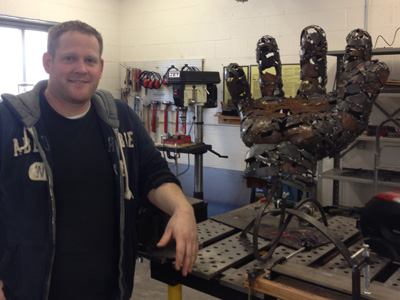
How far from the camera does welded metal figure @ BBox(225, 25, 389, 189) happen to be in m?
1.46

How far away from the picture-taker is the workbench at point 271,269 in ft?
3.69

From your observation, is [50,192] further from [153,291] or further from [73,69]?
[153,291]

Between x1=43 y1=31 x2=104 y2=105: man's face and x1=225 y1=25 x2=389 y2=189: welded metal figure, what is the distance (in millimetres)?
566

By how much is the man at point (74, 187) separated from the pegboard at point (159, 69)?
319 centimetres

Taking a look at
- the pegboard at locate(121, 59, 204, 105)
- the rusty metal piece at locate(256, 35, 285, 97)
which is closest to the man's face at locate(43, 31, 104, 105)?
the rusty metal piece at locate(256, 35, 285, 97)

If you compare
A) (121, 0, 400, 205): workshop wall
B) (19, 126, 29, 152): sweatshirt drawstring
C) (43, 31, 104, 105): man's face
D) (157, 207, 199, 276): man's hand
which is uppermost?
(121, 0, 400, 205): workshop wall

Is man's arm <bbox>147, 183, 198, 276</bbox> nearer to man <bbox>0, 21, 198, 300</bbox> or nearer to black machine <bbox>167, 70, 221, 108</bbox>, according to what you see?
man <bbox>0, 21, 198, 300</bbox>

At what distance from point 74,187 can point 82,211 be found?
0.08m

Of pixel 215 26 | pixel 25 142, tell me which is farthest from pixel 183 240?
pixel 215 26

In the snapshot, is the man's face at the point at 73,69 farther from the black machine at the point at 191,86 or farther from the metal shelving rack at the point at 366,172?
the black machine at the point at 191,86

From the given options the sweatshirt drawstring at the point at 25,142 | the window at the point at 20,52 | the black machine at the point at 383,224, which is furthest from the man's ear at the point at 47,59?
the window at the point at 20,52

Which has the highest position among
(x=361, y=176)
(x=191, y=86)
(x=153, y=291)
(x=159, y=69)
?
(x=159, y=69)

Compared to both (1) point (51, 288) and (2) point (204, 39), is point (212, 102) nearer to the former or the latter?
(2) point (204, 39)

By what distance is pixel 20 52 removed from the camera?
14.5 feet
